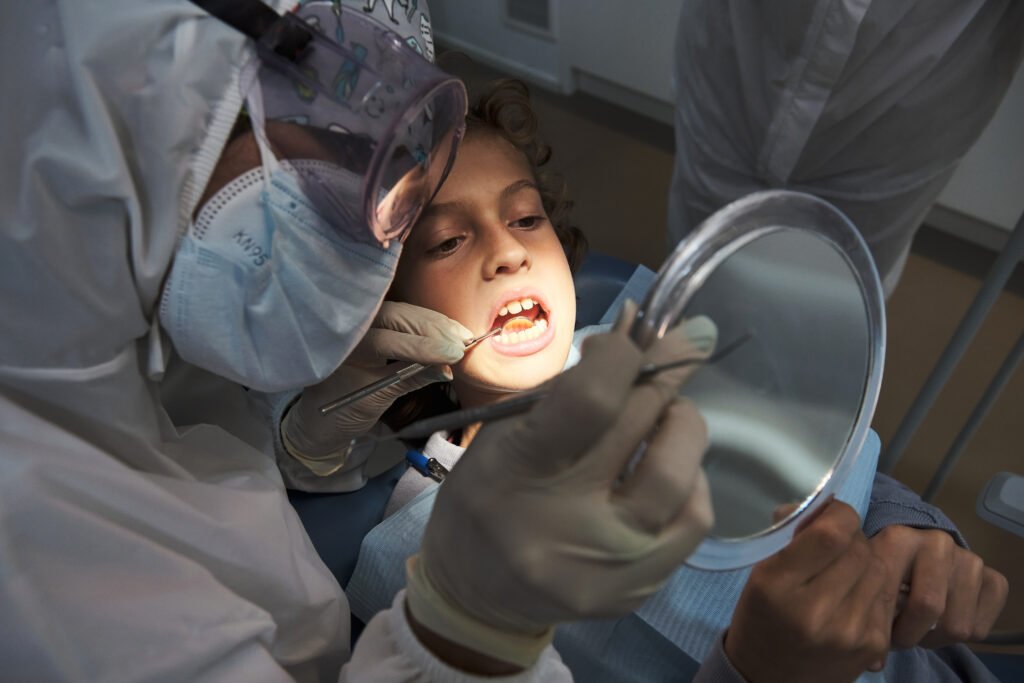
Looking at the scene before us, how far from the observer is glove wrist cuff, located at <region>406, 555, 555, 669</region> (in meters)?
0.74

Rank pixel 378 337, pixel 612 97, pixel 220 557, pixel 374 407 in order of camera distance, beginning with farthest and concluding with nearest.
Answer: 1. pixel 612 97
2. pixel 374 407
3. pixel 378 337
4. pixel 220 557

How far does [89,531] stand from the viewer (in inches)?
30.9

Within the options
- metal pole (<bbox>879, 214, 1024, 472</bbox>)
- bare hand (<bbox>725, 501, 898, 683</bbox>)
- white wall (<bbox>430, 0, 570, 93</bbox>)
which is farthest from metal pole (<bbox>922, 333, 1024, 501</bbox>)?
white wall (<bbox>430, 0, 570, 93</bbox>)

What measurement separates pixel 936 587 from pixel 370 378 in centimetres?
90

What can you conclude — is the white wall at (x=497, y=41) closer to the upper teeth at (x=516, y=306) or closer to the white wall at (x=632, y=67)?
the white wall at (x=632, y=67)

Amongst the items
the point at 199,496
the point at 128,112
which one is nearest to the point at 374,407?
the point at 199,496

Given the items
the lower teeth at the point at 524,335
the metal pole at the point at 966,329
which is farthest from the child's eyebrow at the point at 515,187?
the metal pole at the point at 966,329

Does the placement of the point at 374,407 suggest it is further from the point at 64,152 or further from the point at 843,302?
the point at 843,302

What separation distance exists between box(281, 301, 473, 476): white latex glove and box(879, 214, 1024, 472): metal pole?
3.21 ft

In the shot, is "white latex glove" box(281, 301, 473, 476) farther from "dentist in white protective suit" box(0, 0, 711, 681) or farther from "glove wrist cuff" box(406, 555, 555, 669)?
"glove wrist cuff" box(406, 555, 555, 669)

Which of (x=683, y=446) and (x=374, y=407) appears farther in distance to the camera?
(x=374, y=407)

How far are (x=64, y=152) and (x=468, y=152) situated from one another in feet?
2.15

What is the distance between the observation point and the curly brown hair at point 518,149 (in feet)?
4.47

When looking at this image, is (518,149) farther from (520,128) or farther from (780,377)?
(780,377)
